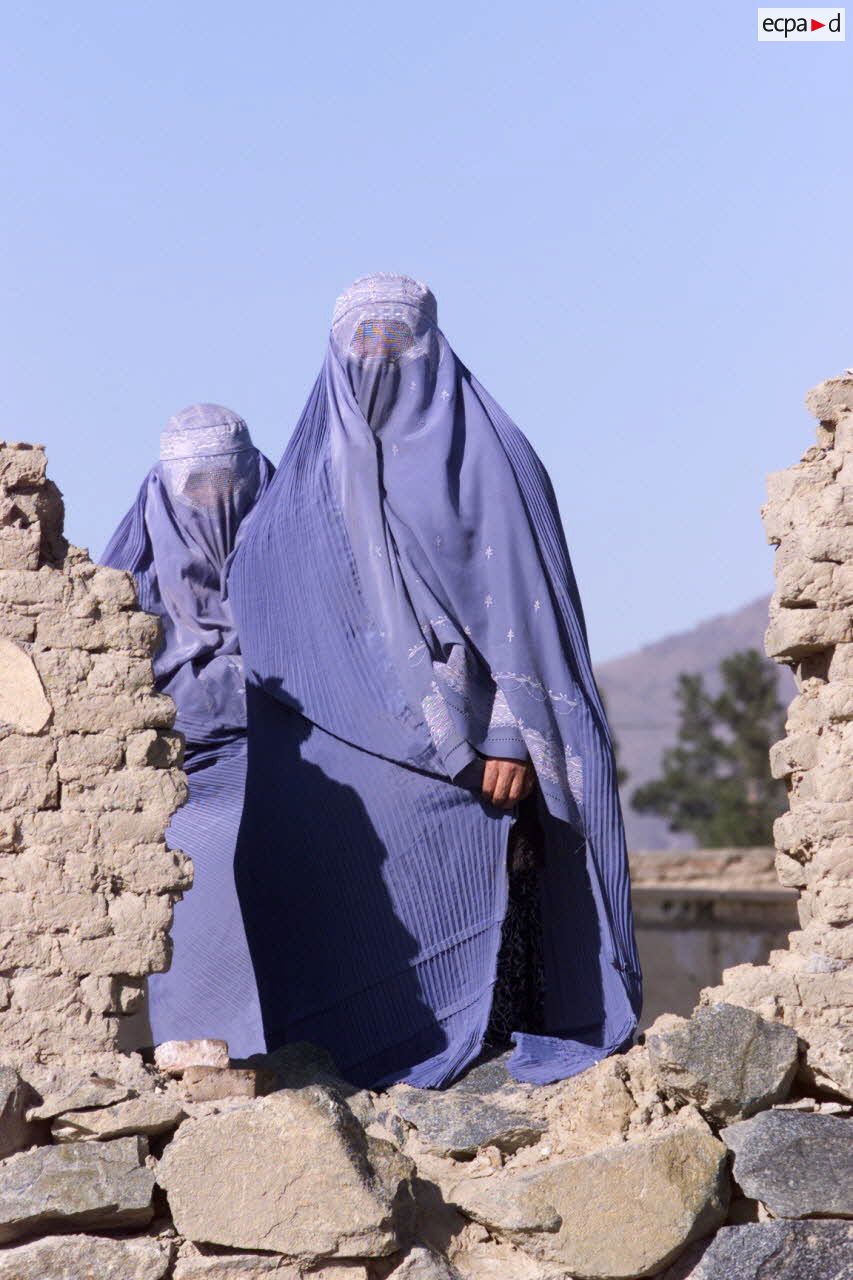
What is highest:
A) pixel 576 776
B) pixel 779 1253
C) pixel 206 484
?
pixel 206 484

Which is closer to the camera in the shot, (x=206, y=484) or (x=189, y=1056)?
(x=189, y=1056)

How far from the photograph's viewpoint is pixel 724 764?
2584 centimetres

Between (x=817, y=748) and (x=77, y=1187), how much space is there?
2.13m

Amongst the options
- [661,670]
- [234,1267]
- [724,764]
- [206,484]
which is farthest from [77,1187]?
[661,670]

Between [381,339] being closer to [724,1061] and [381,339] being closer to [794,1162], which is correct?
[724,1061]

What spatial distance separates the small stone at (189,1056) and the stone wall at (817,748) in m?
1.27

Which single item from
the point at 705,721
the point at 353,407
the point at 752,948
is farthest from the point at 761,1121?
the point at 705,721

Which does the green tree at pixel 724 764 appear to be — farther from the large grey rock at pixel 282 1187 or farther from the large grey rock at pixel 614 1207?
the large grey rock at pixel 282 1187

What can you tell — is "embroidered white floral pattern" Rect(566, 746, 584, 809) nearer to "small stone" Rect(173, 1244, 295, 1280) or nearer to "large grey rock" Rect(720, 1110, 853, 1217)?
"large grey rock" Rect(720, 1110, 853, 1217)

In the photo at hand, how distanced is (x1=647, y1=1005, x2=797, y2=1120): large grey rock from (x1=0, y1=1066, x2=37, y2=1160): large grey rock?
1.45m

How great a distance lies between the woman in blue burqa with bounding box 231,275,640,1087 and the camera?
17.5 feet

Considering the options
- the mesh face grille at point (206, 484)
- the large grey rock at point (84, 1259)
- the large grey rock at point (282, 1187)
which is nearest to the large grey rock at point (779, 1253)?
the large grey rock at point (282, 1187)

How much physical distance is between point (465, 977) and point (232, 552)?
5.21 feet

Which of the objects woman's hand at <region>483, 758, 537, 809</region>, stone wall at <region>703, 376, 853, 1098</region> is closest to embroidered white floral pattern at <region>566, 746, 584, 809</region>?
woman's hand at <region>483, 758, 537, 809</region>
